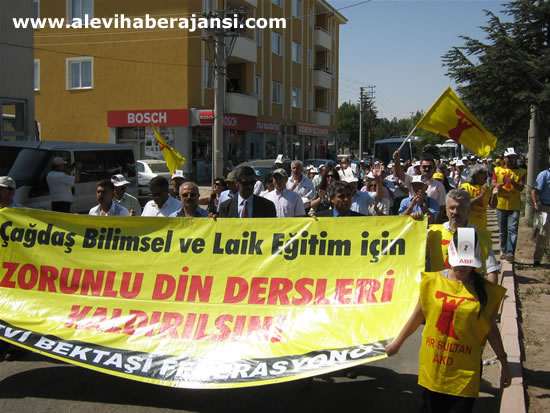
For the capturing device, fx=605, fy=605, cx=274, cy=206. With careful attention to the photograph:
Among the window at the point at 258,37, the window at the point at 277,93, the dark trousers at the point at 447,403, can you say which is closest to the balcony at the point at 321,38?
the window at the point at 277,93

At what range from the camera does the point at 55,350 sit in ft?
15.9

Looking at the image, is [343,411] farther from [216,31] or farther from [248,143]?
[248,143]

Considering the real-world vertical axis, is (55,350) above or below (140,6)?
below

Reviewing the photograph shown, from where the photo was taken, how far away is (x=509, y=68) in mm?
11250

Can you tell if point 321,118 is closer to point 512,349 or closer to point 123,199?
point 123,199

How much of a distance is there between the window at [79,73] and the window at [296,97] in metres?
16.0

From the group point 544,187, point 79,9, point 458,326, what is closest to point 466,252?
point 458,326

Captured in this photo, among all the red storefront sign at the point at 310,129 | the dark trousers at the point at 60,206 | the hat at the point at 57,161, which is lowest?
the dark trousers at the point at 60,206

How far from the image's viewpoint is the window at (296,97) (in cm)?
4431

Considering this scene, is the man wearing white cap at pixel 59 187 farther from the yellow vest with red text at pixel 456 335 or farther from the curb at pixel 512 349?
the yellow vest with red text at pixel 456 335

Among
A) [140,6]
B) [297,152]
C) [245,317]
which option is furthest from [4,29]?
[297,152]

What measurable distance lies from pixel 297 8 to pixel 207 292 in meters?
42.2

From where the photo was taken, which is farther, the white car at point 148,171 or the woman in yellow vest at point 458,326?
the white car at point 148,171

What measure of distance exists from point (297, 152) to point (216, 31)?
74.3ft
